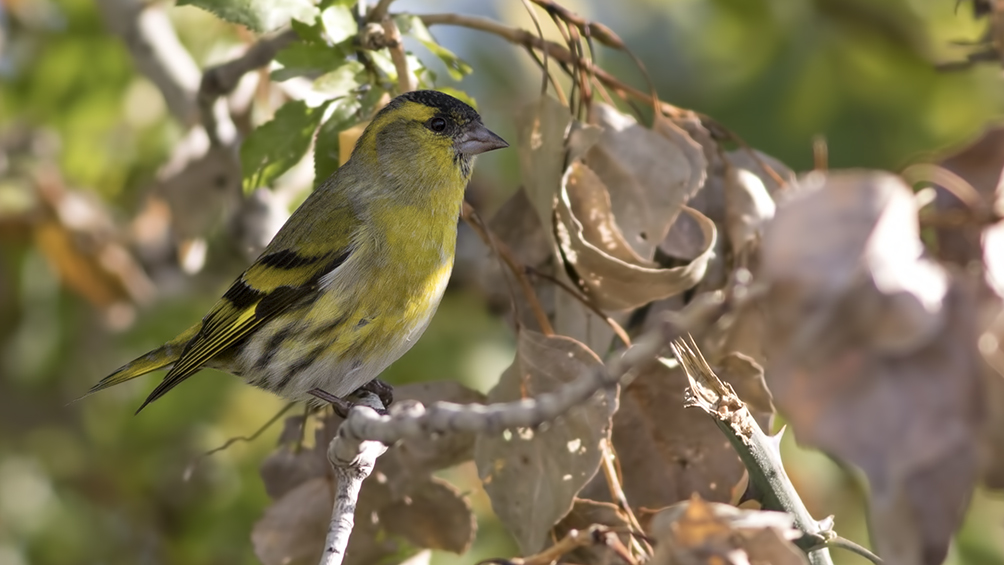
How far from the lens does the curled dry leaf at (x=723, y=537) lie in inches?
65.7

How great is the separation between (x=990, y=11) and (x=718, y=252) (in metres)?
0.96

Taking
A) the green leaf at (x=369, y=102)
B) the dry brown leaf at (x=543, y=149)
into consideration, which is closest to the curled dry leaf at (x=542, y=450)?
the dry brown leaf at (x=543, y=149)

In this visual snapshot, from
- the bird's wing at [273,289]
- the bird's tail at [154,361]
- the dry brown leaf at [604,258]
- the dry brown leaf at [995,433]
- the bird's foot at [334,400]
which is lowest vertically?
the bird's tail at [154,361]

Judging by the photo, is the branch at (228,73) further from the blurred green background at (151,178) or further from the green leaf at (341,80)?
the blurred green background at (151,178)

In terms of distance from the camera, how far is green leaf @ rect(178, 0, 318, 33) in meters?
3.00

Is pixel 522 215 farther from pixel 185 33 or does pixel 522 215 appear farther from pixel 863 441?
pixel 185 33

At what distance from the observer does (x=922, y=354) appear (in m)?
1.34

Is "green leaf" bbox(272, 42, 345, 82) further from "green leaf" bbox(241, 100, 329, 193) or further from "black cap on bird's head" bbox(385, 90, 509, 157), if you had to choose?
"black cap on bird's head" bbox(385, 90, 509, 157)

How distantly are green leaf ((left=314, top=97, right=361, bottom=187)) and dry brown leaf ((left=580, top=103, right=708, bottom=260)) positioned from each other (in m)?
0.69

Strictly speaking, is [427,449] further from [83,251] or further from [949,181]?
[83,251]

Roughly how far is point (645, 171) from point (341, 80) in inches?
35.5

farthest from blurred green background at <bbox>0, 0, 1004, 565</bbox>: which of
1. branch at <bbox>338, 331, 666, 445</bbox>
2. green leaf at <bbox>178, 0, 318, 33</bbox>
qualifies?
branch at <bbox>338, 331, 666, 445</bbox>

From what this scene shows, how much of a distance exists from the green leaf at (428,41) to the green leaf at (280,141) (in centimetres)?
35

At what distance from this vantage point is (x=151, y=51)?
4309 mm
